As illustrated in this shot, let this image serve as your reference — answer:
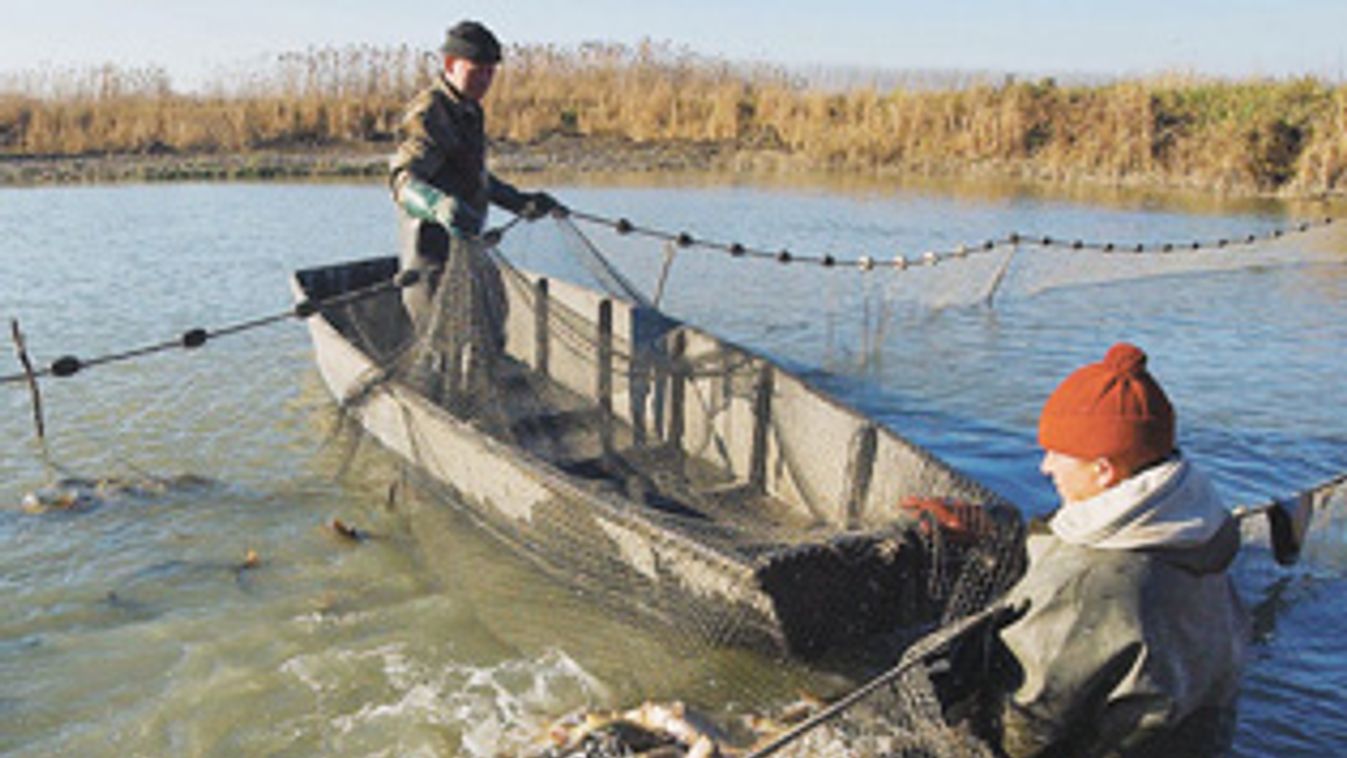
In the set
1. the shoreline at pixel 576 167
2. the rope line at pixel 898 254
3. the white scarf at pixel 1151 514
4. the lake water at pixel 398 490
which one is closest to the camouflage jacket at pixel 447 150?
the rope line at pixel 898 254

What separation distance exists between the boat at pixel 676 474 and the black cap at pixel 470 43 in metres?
1.06

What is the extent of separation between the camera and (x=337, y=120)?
24.0 meters

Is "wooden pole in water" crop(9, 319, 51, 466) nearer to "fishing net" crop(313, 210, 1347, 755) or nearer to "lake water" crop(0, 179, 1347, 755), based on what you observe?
"lake water" crop(0, 179, 1347, 755)

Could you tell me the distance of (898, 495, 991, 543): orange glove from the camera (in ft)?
11.5

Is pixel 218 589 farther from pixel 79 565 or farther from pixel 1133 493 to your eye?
pixel 1133 493

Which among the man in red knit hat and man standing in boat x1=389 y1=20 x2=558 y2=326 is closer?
the man in red knit hat

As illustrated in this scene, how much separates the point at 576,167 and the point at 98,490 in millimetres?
17066

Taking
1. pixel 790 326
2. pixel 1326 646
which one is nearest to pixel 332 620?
pixel 1326 646

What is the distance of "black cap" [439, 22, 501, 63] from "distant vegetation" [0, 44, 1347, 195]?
55.8ft

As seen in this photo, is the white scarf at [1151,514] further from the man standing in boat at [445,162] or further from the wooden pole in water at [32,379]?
the wooden pole in water at [32,379]

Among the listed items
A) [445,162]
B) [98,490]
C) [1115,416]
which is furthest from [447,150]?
[1115,416]

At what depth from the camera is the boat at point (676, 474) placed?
3.43 m

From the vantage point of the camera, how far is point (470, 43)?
509 centimetres

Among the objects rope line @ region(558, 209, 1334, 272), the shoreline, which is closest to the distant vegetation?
the shoreline
